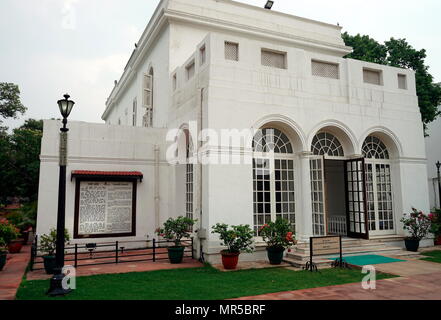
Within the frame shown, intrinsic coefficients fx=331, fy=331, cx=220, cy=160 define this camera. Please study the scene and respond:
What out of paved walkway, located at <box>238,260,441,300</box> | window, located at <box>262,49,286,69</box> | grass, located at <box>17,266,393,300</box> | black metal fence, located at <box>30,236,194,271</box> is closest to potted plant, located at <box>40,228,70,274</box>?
black metal fence, located at <box>30,236,194,271</box>

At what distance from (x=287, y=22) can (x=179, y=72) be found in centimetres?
712

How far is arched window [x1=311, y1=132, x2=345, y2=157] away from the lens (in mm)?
11469

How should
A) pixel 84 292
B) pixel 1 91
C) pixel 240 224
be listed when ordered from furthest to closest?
pixel 1 91, pixel 240 224, pixel 84 292

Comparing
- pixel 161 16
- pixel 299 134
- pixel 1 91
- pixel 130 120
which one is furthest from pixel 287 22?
pixel 1 91

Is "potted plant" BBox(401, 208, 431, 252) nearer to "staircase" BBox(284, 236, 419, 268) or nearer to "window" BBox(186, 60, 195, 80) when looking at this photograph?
"staircase" BBox(284, 236, 419, 268)

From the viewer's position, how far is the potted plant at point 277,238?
9.03m

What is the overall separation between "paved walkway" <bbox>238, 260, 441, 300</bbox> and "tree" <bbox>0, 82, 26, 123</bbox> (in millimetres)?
24805

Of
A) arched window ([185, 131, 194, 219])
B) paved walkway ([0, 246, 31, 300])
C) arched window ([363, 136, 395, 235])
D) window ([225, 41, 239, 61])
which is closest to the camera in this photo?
paved walkway ([0, 246, 31, 300])

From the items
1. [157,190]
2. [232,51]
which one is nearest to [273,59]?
[232,51]

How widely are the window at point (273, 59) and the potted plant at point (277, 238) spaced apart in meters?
5.05

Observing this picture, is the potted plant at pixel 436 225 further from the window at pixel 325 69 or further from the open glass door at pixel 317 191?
the window at pixel 325 69

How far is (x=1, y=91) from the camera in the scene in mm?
24125
